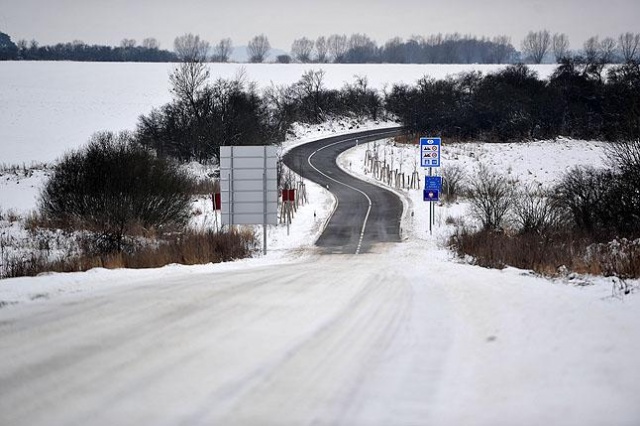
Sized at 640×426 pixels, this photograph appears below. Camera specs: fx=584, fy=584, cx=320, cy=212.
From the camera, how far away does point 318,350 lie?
6.11 meters

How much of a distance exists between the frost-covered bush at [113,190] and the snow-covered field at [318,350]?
57.4 feet

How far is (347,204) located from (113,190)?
17491mm

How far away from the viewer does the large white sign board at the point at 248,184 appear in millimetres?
23203

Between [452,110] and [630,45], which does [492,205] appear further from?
[630,45]

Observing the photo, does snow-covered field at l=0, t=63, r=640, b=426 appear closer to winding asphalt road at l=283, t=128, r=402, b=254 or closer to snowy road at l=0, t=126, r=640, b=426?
snowy road at l=0, t=126, r=640, b=426

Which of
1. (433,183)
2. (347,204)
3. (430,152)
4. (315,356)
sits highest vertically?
(430,152)

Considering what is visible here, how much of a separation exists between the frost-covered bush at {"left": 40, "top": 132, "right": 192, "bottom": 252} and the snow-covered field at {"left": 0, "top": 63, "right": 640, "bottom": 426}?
57.4ft

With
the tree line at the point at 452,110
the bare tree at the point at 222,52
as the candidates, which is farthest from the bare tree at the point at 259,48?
the tree line at the point at 452,110

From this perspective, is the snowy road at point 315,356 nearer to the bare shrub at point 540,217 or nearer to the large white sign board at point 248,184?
the large white sign board at point 248,184

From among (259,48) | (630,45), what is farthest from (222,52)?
(630,45)

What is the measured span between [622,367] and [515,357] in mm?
959

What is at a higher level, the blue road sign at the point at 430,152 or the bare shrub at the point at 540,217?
the blue road sign at the point at 430,152

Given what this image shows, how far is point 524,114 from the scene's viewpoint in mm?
69812

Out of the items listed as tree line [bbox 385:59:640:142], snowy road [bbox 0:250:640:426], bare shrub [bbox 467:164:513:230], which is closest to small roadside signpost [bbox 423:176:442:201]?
bare shrub [bbox 467:164:513:230]
